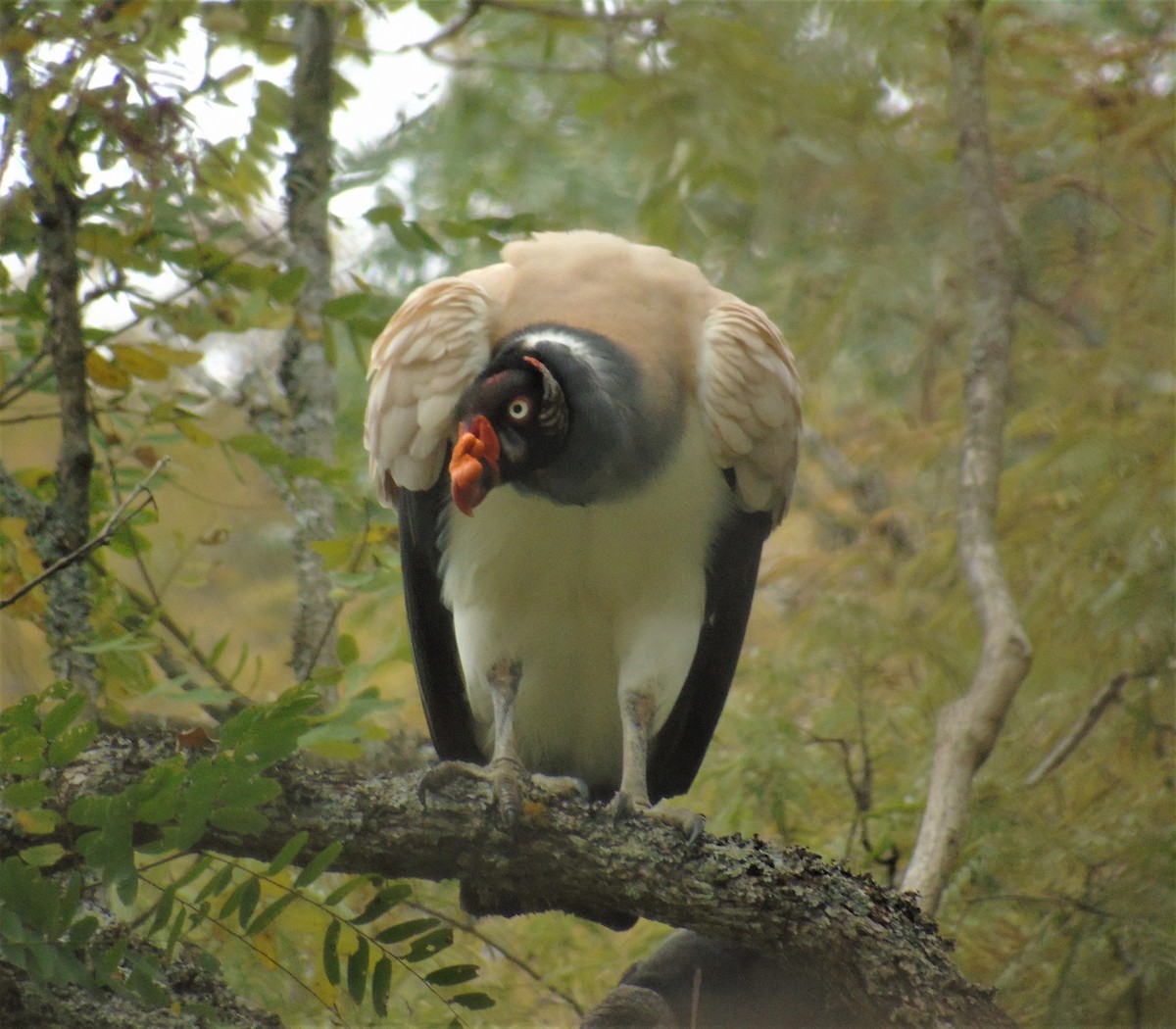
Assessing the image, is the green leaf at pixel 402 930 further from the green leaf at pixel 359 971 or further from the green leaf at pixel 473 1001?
the green leaf at pixel 473 1001

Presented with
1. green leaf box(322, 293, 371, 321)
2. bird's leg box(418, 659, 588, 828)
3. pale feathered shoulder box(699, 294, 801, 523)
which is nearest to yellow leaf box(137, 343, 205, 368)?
green leaf box(322, 293, 371, 321)

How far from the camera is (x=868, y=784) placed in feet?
14.7

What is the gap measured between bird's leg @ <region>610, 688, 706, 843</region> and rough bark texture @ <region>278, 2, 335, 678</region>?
3.55ft

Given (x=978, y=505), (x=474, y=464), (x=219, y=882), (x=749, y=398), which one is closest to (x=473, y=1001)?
(x=219, y=882)

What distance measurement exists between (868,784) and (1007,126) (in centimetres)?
365

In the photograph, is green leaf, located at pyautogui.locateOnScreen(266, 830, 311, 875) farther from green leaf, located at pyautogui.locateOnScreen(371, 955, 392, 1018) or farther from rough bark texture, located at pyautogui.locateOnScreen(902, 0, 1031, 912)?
rough bark texture, located at pyautogui.locateOnScreen(902, 0, 1031, 912)

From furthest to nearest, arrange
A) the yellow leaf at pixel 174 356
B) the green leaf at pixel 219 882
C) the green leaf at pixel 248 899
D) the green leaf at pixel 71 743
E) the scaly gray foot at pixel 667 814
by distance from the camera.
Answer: the yellow leaf at pixel 174 356, the scaly gray foot at pixel 667 814, the green leaf at pixel 248 899, the green leaf at pixel 219 882, the green leaf at pixel 71 743

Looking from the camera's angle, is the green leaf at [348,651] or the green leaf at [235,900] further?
the green leaf at [348,651]

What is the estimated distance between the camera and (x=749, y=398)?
11.3ft

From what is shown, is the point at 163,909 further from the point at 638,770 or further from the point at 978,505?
the point at 978,505

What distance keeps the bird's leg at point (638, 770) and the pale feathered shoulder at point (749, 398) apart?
639 millimetres

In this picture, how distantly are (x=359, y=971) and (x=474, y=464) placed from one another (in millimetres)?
1126

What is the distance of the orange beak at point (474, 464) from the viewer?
2.98m

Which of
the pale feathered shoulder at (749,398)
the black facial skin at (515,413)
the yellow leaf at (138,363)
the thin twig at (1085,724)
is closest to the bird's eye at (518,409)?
the black facial skin at (515,413)
